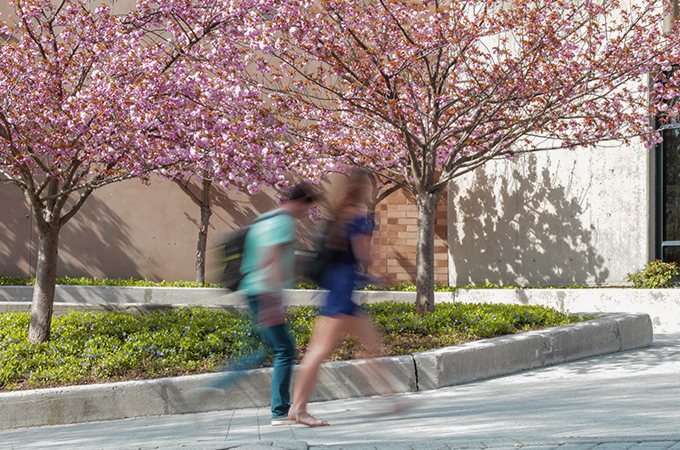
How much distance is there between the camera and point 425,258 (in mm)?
7676

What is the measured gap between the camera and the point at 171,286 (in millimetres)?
11805

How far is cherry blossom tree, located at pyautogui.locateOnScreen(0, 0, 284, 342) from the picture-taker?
20.6 ft

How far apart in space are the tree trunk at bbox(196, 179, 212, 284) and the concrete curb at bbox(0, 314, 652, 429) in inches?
283

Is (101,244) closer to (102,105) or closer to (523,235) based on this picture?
(102,105)

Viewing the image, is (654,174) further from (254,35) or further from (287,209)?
(287,209)

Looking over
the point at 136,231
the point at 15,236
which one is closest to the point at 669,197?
the point at 136,231

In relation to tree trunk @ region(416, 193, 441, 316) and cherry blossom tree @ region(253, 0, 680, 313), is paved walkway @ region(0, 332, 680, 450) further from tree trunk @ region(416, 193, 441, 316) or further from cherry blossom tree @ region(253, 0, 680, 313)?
cherry blossom tree @ region(253, 0, 680, 313)

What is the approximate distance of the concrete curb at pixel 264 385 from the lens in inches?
199

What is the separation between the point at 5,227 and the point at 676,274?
44.4 feet

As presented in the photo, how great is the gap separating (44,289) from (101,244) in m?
6.43

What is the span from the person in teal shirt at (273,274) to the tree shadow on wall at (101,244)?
967cm

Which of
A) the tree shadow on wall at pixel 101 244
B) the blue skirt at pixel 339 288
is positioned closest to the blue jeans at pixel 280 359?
the blue skirt at pixel 339 288

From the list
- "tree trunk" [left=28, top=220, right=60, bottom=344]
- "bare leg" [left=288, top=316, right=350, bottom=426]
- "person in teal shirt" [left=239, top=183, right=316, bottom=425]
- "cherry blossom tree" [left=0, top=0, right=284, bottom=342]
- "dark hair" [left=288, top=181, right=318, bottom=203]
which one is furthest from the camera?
"tree trunk" [left=28, top=220, right=60, bottom=344]

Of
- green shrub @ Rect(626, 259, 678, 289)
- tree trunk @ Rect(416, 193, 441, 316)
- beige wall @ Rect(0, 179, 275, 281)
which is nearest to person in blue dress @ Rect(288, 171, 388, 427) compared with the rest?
tree trunk @ Rect(416, 193, 441, 316)
